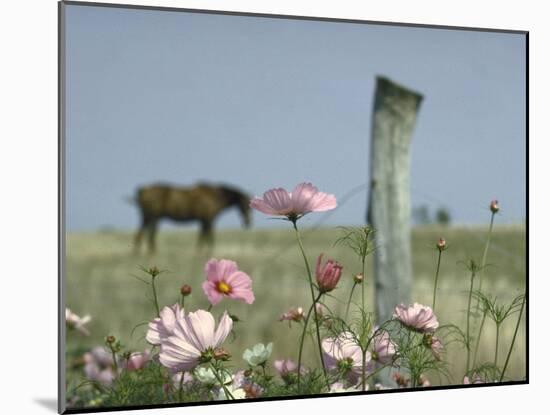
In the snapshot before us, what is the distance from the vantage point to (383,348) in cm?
406

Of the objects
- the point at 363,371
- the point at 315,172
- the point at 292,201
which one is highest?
the point at 315,172

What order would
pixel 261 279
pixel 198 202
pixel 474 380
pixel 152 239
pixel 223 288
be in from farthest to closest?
pixel 198 202 < pixel 152 239 < pixel 261 279 < pixel 474 380 < pixel 223 288

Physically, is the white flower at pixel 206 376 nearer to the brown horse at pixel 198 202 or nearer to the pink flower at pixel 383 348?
the pink flower at pixel 383 348

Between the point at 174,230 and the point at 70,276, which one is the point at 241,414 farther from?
the point at 174,230

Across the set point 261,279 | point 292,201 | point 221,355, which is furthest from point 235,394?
point 261,279

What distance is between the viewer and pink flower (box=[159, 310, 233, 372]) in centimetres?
353

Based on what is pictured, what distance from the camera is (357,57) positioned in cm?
562

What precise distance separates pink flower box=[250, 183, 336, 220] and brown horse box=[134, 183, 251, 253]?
7595mm

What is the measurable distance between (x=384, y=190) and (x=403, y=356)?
3.44ft

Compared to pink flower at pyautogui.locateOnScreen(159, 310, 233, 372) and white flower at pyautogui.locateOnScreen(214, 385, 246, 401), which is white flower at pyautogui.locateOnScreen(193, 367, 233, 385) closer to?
white flower at pyautogui.locateOnScreen(214, 385, 246, 401)

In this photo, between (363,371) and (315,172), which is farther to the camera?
(315,172)

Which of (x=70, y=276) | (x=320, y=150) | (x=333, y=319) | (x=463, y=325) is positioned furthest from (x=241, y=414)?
(x=70, y=276)

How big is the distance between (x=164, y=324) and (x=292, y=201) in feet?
1.85

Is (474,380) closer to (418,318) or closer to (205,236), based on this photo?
(418,318)
